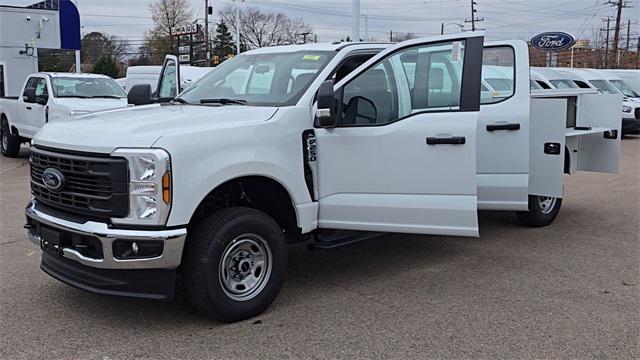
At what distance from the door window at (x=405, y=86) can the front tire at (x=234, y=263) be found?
1178mm

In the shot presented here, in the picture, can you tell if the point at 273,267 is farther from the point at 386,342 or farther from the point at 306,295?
the point at 386,342

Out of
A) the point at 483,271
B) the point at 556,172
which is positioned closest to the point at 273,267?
the point at 483,271

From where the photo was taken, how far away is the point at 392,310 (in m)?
4.84

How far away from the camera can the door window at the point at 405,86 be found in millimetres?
5223

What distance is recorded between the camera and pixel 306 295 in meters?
5.21

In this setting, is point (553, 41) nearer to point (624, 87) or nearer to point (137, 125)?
point (624, 87)

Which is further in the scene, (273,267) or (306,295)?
(306,295)

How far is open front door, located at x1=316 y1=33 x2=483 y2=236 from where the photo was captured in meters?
5.03

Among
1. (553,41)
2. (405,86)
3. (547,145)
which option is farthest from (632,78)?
(405,86)

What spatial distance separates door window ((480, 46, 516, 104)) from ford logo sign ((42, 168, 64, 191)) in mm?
4121

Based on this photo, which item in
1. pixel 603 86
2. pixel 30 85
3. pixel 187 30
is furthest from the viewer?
pixel 187 30

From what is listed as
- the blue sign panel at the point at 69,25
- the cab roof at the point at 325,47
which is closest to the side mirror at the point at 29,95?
the cab roof at the point at 325,47

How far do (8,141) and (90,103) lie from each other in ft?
12.3

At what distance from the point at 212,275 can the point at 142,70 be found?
67.2 ft
